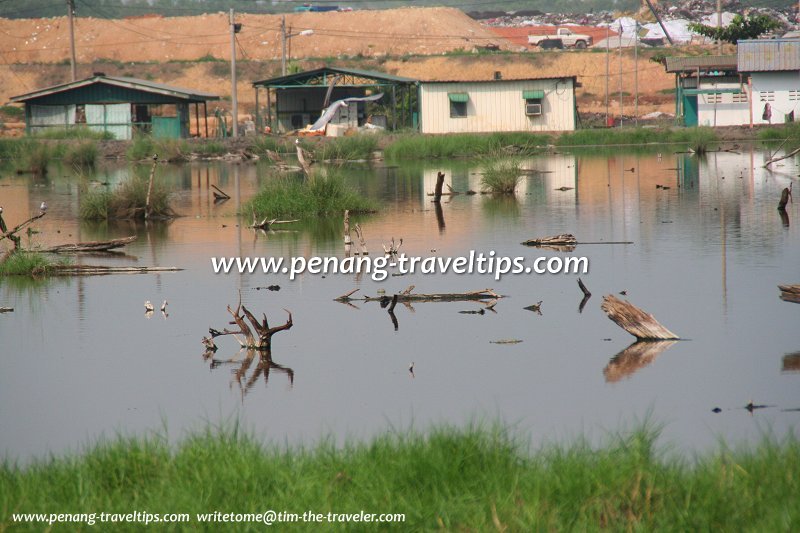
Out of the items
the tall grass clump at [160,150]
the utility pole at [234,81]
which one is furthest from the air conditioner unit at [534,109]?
the tall grass clump at [160,150]

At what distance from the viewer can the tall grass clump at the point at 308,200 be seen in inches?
789

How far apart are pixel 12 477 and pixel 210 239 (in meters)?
12.0

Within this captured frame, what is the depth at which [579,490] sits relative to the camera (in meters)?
5.09

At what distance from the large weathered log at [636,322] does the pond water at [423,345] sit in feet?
0.58

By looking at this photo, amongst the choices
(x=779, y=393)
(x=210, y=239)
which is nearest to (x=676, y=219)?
(x=210, y=239)

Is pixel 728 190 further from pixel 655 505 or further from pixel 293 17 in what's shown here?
pixel 293 17

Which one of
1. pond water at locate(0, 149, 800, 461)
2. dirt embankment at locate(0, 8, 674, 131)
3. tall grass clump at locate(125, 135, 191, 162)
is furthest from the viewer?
dirt embankment at locate(0, 8, 674, 131)

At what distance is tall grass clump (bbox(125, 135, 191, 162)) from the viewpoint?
42969 mm

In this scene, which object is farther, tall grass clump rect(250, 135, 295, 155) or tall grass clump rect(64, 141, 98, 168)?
tall grass clump rect(250, 135, 295, 155)

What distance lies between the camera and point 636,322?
962 cm

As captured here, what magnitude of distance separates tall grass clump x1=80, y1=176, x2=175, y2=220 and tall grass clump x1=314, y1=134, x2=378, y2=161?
57.1 ft

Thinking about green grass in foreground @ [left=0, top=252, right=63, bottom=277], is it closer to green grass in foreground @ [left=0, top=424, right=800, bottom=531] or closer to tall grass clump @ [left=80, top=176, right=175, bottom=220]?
tall grass clump @ [left=80, top=176, right=175, bottom=220]
